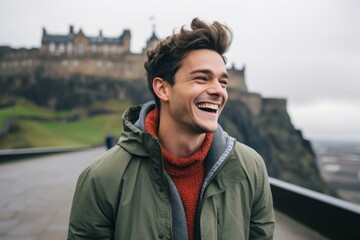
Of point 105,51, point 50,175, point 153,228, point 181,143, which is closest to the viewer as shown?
point 153,228

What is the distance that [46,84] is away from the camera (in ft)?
163

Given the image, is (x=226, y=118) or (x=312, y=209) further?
(x=226, y=118)

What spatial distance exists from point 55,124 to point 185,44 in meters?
43.4

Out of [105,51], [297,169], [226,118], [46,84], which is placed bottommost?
[297,169]

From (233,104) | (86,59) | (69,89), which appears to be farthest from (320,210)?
(86,59)

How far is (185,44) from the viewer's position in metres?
1.68

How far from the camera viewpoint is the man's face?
1.68 meters

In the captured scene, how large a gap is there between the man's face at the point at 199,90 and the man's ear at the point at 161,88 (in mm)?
75

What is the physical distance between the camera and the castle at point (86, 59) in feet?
167

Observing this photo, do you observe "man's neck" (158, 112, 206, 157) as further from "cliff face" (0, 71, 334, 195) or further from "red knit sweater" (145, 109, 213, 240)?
"cliff face" (0, 71, 334, 195)

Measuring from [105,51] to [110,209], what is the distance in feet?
190

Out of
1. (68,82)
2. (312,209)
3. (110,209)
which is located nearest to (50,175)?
(312,209)

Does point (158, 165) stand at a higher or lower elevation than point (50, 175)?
higher

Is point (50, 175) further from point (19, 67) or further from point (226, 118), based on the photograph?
point (19, 67)
